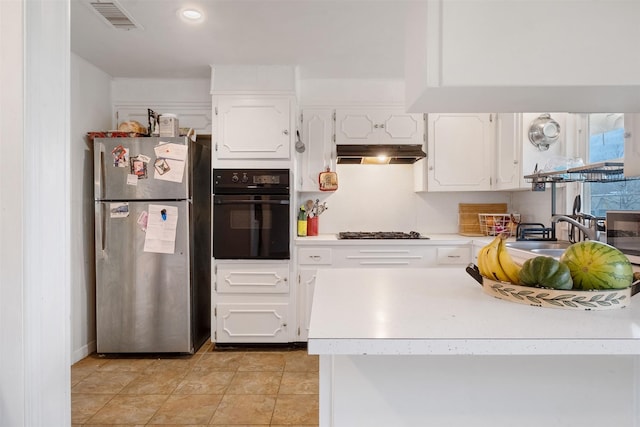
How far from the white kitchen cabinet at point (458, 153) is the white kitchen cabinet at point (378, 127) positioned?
0.15 metres

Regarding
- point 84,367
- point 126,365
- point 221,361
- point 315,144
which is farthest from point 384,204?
point 84,367

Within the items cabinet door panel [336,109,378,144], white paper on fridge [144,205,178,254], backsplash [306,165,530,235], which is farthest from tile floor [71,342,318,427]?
cabinet door panel [336,109,378,144]

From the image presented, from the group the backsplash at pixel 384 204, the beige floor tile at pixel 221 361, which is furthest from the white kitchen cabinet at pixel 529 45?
the backsplash at pixel 384 204

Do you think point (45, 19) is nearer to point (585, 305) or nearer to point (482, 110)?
point (482, 110)

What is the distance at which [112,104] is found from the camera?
323cm

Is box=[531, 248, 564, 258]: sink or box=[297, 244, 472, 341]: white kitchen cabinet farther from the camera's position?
box=[297, 244, 472, 341]: white kitchen cabinet

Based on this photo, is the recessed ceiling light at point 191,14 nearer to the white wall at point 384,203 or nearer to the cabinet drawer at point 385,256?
the white wall at point 384,203

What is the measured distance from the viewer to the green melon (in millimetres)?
885

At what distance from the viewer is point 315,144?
127 inches

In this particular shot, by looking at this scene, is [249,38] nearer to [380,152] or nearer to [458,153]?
[380,152]

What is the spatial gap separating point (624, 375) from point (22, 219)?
4.65 ft

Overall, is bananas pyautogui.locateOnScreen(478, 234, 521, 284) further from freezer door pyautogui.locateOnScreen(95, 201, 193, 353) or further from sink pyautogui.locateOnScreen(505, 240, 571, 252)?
freezer door pyautogui.locateOnScreen(95, 201, 193, 353)

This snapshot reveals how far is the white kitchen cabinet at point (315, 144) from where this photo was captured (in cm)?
323

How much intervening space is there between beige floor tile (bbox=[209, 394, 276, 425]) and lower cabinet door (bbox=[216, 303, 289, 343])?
698mm
